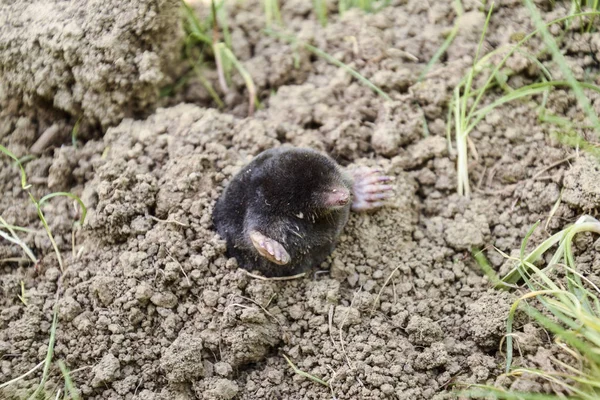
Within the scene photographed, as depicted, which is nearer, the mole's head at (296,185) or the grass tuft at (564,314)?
the grass tuft at (564,314)

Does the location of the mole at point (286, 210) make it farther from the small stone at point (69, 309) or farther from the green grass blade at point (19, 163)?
the green grass blade at point (19, 163)

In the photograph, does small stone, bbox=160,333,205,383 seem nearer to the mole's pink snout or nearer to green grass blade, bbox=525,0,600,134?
the mole's pink snout

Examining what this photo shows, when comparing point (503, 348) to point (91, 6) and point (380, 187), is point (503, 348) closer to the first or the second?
point (380, 187)

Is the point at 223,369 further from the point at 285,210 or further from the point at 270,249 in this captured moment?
the point at 285,210

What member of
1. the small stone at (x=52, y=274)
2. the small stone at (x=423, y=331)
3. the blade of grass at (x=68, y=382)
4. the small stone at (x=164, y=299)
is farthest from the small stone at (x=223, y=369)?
the small stone at (x=52, y=274)

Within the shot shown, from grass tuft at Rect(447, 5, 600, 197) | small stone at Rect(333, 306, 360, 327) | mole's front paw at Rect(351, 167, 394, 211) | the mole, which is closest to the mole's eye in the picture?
the mole

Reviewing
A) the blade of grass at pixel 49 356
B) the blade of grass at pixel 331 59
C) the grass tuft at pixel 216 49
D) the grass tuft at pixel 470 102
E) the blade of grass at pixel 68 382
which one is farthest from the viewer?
the grass tuft at pixel 216 49

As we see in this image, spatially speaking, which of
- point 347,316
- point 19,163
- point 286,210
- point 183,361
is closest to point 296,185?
point 286,210
